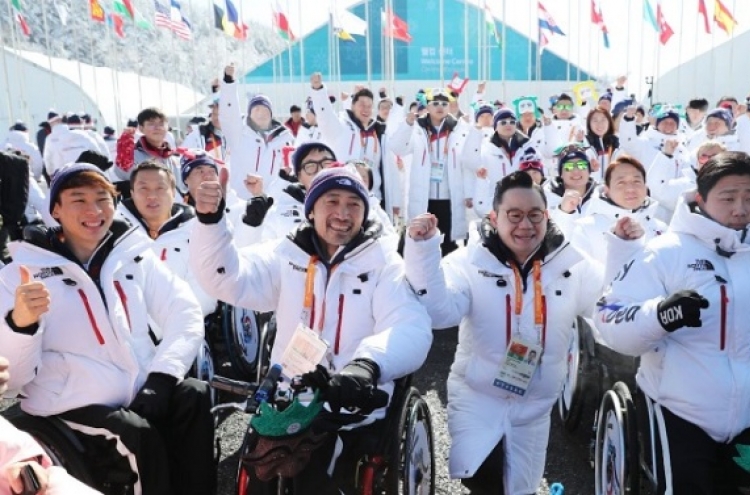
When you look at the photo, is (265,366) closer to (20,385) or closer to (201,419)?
(201,419)

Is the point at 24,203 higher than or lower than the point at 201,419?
higher

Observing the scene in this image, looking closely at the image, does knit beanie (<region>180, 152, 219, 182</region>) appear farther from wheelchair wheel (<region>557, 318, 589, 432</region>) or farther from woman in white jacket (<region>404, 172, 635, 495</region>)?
wheelchair wheel (<region>557, 318, 589, 432</region>)

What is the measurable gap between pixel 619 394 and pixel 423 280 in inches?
35.0

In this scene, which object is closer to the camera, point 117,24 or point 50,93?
point 117,24

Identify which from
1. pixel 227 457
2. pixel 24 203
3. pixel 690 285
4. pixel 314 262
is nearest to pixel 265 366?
pixel 227 457

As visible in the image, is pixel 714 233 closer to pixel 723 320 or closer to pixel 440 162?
pixel 723 320

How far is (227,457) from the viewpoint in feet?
12.7

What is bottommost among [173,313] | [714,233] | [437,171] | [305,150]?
[173,313]

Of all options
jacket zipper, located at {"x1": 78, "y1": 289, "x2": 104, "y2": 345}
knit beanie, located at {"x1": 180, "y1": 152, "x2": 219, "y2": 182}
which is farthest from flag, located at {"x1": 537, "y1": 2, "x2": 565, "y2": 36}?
jacket zipper, located at {"x1": 78, "y1": 289, "x2": 104, "y2": 345}

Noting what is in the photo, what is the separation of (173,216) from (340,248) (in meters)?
1.56

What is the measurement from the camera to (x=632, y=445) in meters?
2.46

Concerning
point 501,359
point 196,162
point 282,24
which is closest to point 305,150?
point 196,162

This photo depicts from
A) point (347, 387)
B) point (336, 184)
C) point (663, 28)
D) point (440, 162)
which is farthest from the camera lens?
point (663, 28)

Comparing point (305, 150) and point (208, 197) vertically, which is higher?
point (305, 150)
